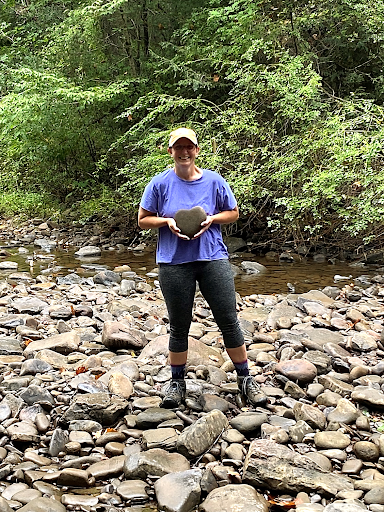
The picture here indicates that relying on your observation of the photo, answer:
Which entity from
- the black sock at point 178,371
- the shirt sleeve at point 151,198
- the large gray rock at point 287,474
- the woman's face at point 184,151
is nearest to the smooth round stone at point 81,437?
the black sock at point 178,371

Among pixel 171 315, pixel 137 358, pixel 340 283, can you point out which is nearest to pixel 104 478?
pixel 171 315

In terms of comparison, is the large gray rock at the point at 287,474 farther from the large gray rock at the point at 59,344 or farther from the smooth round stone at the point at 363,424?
the large gray rock at the point at 59,344

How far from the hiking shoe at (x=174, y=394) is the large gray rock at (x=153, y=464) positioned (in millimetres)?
511

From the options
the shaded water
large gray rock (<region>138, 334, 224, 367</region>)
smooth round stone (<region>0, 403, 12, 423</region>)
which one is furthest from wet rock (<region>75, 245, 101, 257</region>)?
smooth round stone (<region>0, 403, 12, 423</region>)

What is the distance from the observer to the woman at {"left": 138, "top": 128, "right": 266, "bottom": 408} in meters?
2.96

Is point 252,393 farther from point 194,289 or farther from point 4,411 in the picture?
point 4,411

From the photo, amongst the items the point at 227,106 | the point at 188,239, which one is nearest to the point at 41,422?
the point at 188,239

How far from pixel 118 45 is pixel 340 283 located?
810cm

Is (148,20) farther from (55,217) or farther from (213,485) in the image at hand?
(213,485)

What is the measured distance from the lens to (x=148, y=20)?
39.0 feet

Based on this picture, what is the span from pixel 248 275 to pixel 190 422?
17.6ft

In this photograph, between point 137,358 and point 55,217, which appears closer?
point 137,358

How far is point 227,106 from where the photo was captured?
9.71m

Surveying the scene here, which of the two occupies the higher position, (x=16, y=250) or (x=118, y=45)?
(x=118, y=45)
